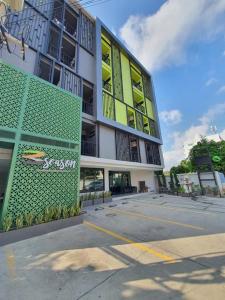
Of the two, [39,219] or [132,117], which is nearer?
[39,219]

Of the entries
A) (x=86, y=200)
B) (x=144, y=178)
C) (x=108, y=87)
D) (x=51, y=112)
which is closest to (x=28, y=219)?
(x=51, y=112)

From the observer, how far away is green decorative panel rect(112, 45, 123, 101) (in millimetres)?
15968

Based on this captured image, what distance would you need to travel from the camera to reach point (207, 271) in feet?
9.68

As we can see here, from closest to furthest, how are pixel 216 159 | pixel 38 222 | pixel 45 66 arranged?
pixel 38 222 → pixel 45 66 → pixel 216 159

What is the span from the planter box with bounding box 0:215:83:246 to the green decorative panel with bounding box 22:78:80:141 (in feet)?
12.5

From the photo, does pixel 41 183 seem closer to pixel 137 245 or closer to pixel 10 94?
pixel 10 94

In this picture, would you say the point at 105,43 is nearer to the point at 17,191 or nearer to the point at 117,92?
the point at 117,92

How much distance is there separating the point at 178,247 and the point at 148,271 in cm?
143

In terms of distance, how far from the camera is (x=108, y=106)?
14219 mm

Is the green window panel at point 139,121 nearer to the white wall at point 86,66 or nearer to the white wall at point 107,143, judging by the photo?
the white wall at point 107,143

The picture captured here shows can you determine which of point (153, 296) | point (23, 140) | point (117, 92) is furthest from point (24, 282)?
point (117, 92)

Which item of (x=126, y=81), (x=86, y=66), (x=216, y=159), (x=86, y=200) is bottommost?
(x=86, y=200)

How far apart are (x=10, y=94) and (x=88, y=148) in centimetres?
719

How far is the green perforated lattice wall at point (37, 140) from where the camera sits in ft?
19.1
